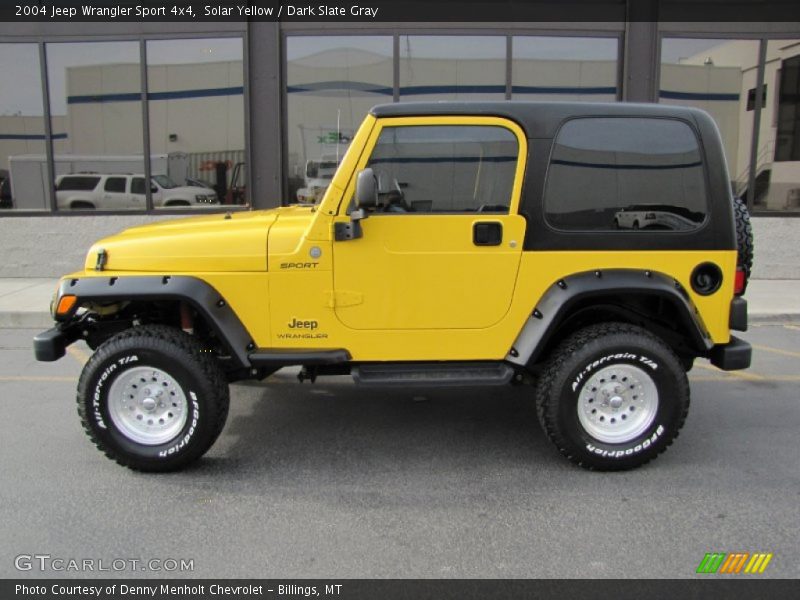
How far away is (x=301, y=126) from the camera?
33.9 ft

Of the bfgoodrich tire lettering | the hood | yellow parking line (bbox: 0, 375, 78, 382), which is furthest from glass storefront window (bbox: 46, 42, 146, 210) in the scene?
the bfgoodrich tire lettering

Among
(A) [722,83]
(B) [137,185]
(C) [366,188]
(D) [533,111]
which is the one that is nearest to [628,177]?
(D) [533,111]

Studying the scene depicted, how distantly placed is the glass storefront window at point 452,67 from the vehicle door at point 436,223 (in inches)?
278

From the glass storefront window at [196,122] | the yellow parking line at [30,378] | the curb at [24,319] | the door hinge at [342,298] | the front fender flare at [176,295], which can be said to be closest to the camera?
the front fender flare at [176,295]

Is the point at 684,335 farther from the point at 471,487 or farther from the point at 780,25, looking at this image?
the point at 780,25

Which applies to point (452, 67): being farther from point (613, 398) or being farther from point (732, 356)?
point (613, 398)

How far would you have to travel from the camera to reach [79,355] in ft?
21.1

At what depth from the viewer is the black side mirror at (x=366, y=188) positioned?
131 inches

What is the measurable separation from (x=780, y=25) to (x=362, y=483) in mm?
10641

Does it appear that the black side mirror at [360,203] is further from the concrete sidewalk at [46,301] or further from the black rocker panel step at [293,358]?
the concrete sidewalk at [46,301]

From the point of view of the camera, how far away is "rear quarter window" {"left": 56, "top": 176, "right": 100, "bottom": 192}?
10.4 meters

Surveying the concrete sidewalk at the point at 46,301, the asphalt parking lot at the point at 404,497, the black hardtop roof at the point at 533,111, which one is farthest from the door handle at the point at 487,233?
the concrete sidewalk at the point at 46,301

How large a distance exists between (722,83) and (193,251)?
996cm

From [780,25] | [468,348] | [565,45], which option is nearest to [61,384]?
[468,348]
